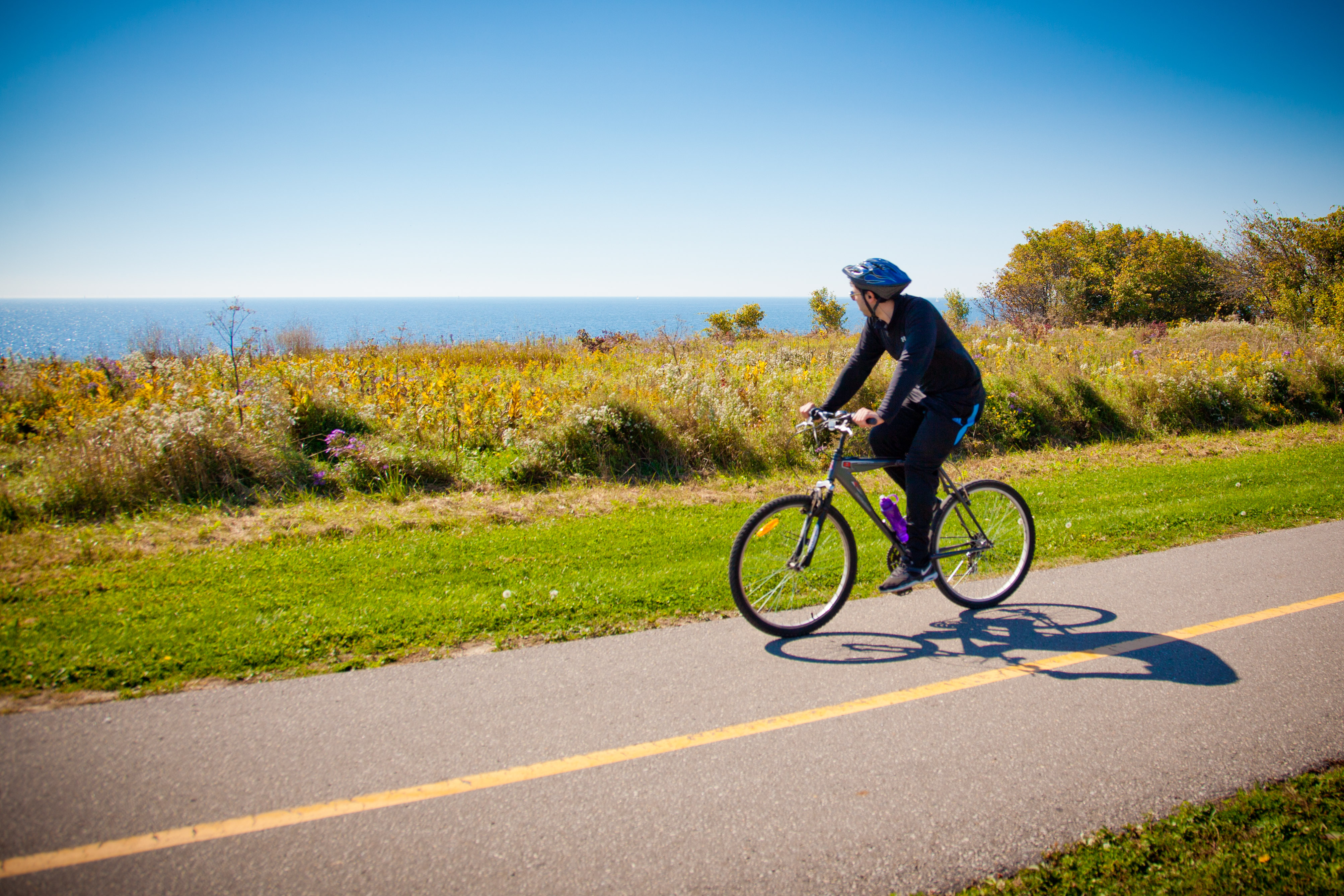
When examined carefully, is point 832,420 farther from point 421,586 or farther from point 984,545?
point 421,586

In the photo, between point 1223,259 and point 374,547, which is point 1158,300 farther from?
point 374,547

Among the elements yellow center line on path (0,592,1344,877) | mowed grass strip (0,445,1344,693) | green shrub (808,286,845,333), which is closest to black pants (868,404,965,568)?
mowed grass strip (0,445,1344,693)

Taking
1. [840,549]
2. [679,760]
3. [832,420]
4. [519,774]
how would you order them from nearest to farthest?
[519,774]
[679,760]
[832,420]
[840,549]

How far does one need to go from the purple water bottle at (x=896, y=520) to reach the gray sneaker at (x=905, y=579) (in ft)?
0.62

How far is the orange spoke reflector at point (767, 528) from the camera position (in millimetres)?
4352

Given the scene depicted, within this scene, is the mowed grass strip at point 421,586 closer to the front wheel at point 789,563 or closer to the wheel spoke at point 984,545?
the front wheel at point 789,563

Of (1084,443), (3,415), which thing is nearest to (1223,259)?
(1084,443)

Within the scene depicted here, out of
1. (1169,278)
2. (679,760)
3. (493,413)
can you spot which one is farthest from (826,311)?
(679,760)

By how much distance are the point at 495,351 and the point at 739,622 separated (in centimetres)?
1453

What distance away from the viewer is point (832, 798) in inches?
114

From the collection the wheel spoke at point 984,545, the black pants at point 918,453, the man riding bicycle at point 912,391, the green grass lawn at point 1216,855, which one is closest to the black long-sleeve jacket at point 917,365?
the man riding bicycle at point 912,391

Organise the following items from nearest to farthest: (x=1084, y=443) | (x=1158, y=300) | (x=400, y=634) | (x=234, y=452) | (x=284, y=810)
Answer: (x=284, y=810)
(x=400, y=634)
(x=234, y=452)
(x=1084, y=443)
(x=1158, y=300)

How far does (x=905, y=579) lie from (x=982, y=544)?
33.6 inches

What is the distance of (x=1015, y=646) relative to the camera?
438 cm
